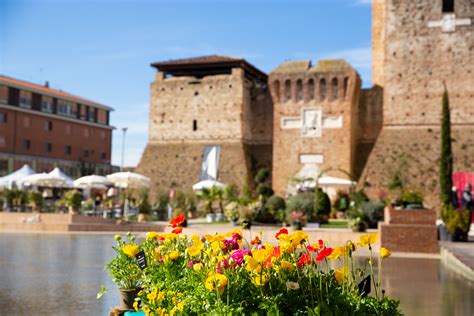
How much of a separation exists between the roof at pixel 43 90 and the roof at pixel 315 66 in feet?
66.1

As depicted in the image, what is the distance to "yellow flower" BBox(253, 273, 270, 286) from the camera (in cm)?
360

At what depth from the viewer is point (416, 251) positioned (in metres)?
14.5

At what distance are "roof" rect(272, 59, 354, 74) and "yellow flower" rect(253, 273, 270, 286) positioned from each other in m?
30.9

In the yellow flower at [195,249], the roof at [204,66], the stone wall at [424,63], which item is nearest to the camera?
the yellow flower at [195,249]

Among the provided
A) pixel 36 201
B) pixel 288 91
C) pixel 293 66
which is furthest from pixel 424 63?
pixel 36 201

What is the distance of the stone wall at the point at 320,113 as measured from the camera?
33.3 m

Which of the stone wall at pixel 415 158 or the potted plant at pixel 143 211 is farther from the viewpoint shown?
the stone wall at pixel 415 158

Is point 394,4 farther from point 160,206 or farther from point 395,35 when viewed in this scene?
point 160,206

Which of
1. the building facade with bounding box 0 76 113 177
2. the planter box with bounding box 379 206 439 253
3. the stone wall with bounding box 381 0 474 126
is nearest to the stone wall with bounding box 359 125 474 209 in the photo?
the stone wall with bounding box 381 0 474 126

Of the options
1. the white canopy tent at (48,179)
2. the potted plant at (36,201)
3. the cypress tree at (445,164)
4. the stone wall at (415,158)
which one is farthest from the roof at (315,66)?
→ the potted plant at (36,201)

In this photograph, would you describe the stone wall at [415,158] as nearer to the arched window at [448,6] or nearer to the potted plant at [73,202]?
the arched window at [448,6]

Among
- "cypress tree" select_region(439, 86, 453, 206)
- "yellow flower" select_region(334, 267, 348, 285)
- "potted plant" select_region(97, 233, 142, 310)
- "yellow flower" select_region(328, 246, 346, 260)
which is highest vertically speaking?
"cypress tree" select_region(439, 86, 453, 206)

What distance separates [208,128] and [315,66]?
6.90 metres

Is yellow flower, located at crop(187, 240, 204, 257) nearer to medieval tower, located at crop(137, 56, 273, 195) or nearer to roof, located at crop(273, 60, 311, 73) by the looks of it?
medieval tower, located at crop(137, 56, 273, 195)
